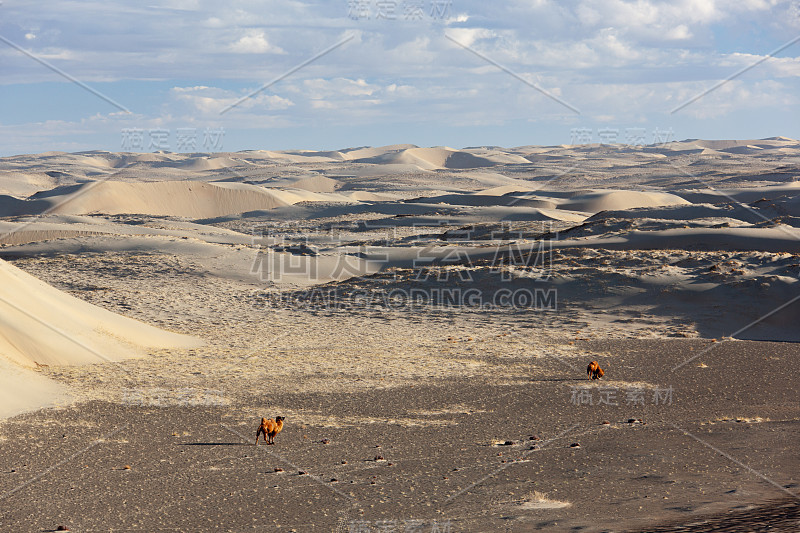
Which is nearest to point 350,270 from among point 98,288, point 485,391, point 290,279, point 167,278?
point 290,279

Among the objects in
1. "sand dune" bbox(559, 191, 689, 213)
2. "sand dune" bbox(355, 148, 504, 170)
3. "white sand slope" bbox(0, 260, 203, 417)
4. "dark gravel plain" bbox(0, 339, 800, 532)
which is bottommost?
"dark gravel plain" bbox(0, 339, 800, 532)

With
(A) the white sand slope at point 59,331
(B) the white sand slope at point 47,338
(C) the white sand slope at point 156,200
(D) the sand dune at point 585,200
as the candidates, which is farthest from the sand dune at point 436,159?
(B) the white sand slope at point 47,338

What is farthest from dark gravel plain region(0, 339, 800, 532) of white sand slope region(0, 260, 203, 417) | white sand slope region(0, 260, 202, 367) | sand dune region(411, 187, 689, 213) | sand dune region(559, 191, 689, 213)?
sand dune region(559, 191, 689, 213)

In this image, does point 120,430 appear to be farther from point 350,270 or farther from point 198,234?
point 198,234

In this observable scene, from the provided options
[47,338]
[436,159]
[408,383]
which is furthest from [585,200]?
[436,159]

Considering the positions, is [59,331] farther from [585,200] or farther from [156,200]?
[156,200]

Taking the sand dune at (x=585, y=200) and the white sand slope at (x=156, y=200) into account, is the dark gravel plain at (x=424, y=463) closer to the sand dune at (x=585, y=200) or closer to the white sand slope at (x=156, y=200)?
the sand dune at (x=585, y=200)

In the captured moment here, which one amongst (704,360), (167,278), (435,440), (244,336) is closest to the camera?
(435,440)

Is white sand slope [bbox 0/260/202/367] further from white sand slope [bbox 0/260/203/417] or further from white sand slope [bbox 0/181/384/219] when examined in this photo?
white sand slope [bbox 0/181/384/219]
